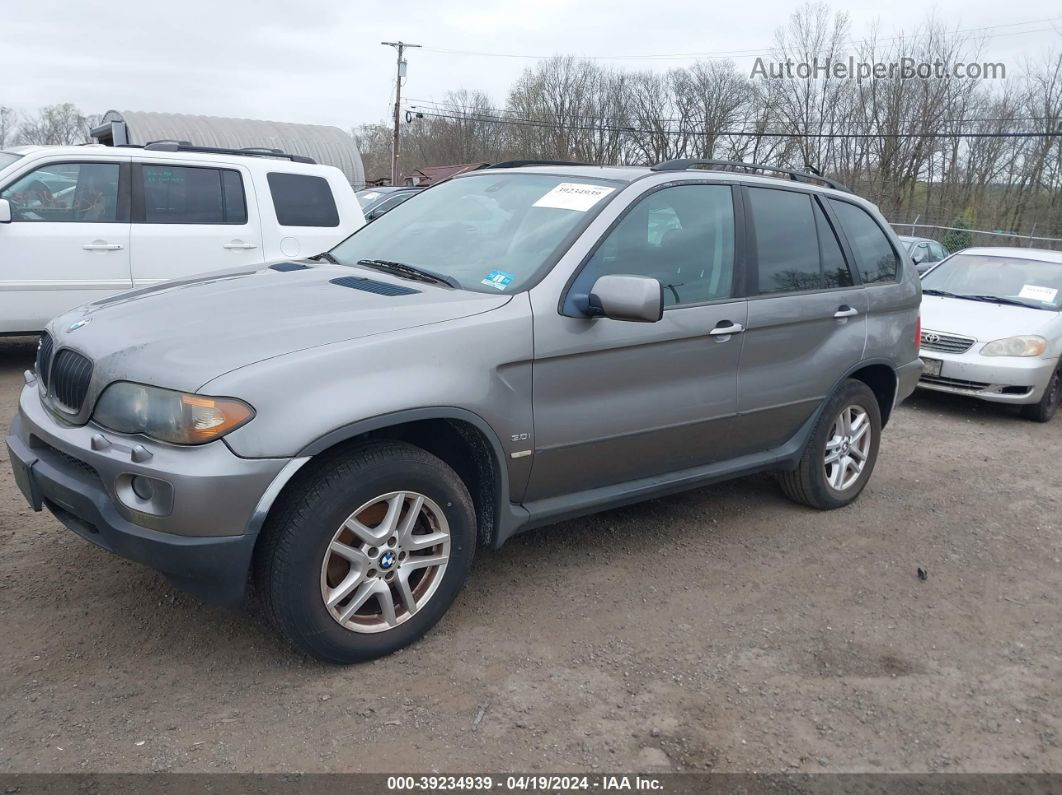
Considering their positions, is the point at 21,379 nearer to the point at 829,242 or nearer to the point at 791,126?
the point at 829,242

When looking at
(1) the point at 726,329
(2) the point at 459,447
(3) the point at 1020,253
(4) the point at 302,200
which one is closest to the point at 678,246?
(1) the point at 726,329

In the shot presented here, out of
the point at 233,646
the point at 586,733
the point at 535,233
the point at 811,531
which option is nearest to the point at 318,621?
the point at 233,646

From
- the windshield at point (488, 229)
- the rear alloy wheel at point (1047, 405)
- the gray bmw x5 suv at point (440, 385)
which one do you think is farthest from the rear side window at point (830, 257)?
the rear alloy wheel at point (1047, 405)

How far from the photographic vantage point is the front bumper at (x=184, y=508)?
2.71 m

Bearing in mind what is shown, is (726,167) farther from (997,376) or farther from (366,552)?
(997,376)

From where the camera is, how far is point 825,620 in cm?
380

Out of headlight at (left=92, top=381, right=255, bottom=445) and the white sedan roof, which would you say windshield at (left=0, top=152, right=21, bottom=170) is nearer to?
headlight at (left=92, top=381, right=255, bottom=445)

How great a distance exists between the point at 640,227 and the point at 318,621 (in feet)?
6.88

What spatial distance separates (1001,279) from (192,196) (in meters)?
7.71

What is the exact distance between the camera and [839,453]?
5.03 m

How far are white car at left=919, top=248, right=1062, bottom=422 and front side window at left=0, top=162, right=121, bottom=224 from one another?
22.6 feet

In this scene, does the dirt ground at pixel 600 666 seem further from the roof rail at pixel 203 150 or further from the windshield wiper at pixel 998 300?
the windshield wiper at pixel 998 300

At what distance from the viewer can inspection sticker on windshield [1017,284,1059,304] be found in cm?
841

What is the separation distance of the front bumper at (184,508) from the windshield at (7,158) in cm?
538
